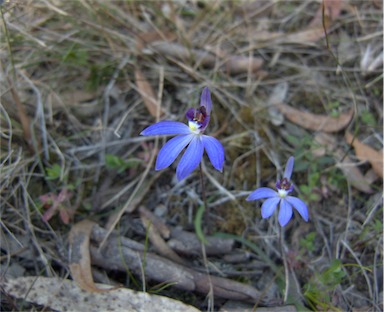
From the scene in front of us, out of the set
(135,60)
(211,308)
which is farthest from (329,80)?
(211,308)

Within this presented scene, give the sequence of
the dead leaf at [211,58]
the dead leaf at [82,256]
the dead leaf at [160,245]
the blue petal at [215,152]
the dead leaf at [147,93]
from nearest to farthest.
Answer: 1. the blue petal at [215,152]
2. the dead leaf at [82,256]
3. the dead leaf at [160,245]
4. the dead leaf at [147,93]
5. the dead leaf at [211,58]

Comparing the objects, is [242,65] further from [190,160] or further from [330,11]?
[190,160]

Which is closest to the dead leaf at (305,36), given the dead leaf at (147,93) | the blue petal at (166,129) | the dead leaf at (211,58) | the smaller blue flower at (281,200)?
the dead leaf at (211,58)

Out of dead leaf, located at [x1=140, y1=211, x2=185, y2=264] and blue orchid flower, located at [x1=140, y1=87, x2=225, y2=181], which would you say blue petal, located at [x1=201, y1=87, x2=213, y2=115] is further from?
dead leaf, located at [x1=140, y1=211, x2=185, y2=264]

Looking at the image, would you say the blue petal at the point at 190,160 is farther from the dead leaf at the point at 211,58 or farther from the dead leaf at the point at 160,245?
the dead leaf at the point at 211,58

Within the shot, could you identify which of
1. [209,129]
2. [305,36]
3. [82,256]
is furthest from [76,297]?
[305,36]

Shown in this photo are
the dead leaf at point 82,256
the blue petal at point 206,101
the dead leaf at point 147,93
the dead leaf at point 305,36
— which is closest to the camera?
the blue petal at point 206,101
